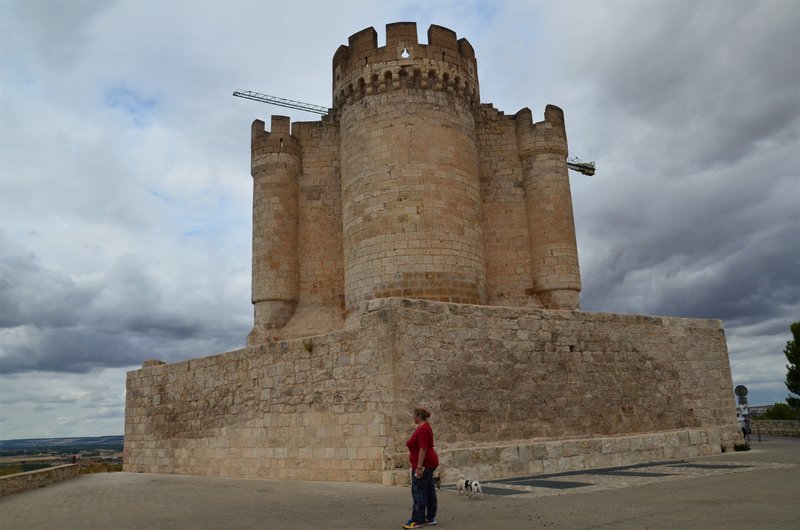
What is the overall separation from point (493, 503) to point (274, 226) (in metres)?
12.8

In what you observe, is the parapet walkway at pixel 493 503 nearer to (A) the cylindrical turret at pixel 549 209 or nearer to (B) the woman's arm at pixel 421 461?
(B) the woman's arm at pixel 421 461

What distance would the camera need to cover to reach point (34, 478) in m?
13.1

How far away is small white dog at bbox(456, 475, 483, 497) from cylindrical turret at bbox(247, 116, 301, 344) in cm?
1099

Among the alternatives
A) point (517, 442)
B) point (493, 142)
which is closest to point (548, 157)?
point (493, 142)

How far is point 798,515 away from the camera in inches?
215

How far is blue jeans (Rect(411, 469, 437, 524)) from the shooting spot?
6012 mm

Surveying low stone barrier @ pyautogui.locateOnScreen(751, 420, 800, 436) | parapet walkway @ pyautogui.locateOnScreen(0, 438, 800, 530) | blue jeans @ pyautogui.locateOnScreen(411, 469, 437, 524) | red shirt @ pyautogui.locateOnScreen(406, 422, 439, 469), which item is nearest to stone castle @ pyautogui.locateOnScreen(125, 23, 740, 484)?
parapet walkway @ pyautogui.locateOnScreen(0, 438, 800, 530)

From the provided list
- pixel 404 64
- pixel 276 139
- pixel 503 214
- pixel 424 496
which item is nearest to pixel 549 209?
pixel 503 214

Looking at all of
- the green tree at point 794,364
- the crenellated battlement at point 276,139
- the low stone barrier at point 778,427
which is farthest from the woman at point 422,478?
the green tree at point 794,364

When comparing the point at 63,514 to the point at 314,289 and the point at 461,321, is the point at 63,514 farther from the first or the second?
the point at 314,289

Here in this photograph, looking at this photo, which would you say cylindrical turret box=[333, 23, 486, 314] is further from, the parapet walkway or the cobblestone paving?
the parapet walkway

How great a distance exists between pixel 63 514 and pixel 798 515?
8579mm

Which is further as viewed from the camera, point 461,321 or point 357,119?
point 357,119

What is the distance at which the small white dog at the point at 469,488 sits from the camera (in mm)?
7438
